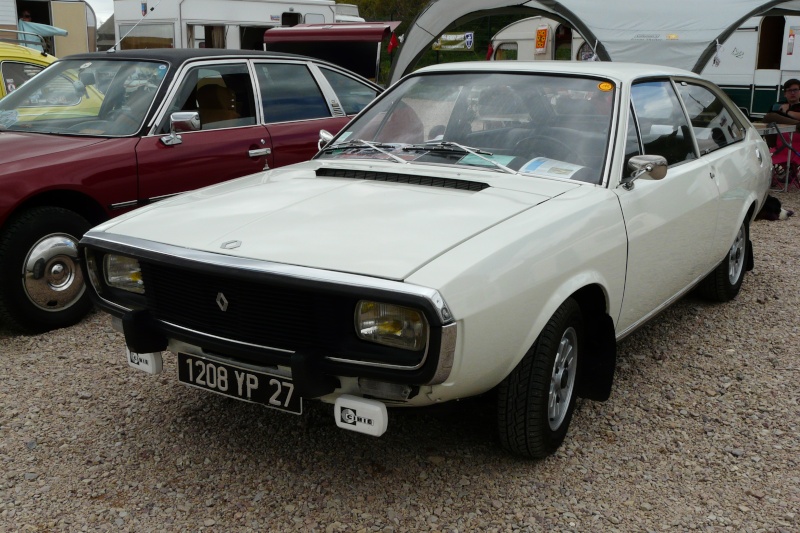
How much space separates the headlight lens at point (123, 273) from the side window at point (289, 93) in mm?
2881

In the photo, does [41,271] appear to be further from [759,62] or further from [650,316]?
[759,62]

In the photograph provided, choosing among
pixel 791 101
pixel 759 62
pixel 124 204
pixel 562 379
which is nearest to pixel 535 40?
pixel 759 62

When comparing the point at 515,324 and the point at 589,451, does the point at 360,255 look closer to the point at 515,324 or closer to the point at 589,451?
the point at 515,324

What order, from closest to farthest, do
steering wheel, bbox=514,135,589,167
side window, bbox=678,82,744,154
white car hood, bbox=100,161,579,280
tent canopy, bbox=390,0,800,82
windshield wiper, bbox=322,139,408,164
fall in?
white car hood, bbox=100,161,579,280 → steering wheel, bbox=514,135,589,167 → windshield wiper, bbox=322,139,408,164 → side window, bbox=678,82,744,154 → tent canopy, bbox=390,0,800,82

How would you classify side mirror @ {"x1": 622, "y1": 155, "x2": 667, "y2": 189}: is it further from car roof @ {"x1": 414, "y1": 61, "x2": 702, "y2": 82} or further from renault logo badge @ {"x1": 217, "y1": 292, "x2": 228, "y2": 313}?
renault logo badge @ {"x1": 217, "y1": 292, "x2": 228, "y2": 313}

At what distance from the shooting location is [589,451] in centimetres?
341

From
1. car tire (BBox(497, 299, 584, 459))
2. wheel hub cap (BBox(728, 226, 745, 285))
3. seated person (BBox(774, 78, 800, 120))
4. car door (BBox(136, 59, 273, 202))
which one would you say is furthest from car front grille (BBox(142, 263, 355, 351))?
seated person (BBox(774, 78, 800, 120))

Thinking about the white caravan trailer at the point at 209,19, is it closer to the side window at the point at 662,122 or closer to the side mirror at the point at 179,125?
the side mirror at the point at 179,125

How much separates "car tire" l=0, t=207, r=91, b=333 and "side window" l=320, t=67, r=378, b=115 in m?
2.51

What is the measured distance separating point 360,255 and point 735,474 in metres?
1.79

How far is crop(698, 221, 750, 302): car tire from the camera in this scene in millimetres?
5242

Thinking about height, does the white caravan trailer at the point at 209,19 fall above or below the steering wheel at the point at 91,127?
above

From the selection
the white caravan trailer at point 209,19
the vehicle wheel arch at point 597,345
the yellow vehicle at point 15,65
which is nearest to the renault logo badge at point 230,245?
the vehicle wheel arch at point 597,345

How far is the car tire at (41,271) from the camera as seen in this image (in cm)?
456
